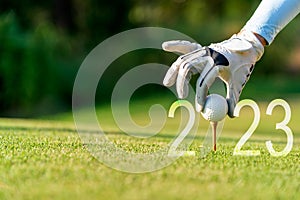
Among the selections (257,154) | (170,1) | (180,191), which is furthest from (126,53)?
(180,191)

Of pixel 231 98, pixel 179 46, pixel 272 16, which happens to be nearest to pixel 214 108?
pixel 231 98

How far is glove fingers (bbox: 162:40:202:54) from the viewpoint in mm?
3932

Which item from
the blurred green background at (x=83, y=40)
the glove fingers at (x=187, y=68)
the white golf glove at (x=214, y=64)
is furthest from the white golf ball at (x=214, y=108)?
the blurred green background at (x=83, y=40)

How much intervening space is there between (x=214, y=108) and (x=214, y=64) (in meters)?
0.26

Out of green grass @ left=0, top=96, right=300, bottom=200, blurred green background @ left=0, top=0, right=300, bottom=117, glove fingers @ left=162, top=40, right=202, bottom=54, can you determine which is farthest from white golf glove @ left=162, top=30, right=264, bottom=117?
blurred green background @ left=0, top=0, right=300, bottom=117

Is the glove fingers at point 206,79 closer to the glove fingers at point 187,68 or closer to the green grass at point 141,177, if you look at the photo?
the glove fingers at point 187,68

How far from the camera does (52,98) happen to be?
52.3 ft

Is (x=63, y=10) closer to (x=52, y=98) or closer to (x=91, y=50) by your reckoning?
(x=91, y=50)

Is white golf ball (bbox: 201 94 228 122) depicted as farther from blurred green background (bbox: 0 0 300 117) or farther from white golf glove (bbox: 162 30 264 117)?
blurred green background (bbox: 0 0 300 117)

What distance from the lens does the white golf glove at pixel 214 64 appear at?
12.6 feet

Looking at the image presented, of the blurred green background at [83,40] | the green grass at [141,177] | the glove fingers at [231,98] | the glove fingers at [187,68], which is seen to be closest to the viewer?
the green grass at [141,177]

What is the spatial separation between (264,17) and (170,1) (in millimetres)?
23669

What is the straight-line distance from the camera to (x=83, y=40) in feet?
73.8

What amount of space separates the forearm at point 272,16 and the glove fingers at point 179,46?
0.37 meters
